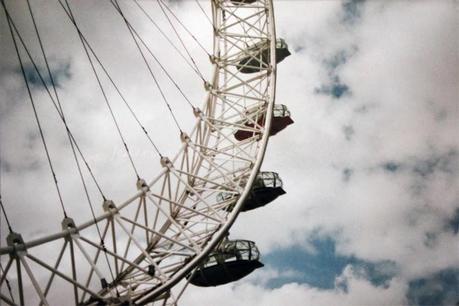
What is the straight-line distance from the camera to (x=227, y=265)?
19.4 meters

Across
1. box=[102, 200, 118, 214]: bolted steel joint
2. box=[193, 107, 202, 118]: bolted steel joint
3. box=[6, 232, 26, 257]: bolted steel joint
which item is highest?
box=[193, 107, 202, 118]: bolted steel joint

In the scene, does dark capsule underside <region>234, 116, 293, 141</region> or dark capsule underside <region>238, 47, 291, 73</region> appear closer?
dark capsule underside <region>234, 116, 293, 141</region>

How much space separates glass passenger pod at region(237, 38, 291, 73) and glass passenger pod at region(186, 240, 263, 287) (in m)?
9.33

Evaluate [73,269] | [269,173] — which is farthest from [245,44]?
[73,269]

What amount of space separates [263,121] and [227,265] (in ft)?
24.3

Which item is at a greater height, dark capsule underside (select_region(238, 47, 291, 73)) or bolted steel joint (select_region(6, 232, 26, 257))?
dark capsule underside (select_region(238, 47, 291, 73))

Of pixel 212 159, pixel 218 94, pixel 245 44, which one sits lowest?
pixel 212 159

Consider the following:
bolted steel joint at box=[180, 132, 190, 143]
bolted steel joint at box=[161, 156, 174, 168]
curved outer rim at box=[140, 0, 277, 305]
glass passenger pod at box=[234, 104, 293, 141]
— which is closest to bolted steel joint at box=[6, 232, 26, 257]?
curved outer rim at box=[140, 0, 277, 305]

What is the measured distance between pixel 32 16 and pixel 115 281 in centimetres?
861

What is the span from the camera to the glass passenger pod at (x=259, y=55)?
2472 cm

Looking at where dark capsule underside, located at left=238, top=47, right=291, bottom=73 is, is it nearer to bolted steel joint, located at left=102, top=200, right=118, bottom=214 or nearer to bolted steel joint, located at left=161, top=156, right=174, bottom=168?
bolted steel joint, located at left=161, top=156, right=174, bottom=168

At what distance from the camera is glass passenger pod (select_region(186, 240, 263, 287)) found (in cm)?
1945

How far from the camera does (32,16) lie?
561 inches

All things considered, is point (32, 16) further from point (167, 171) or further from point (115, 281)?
point (115, 281)
